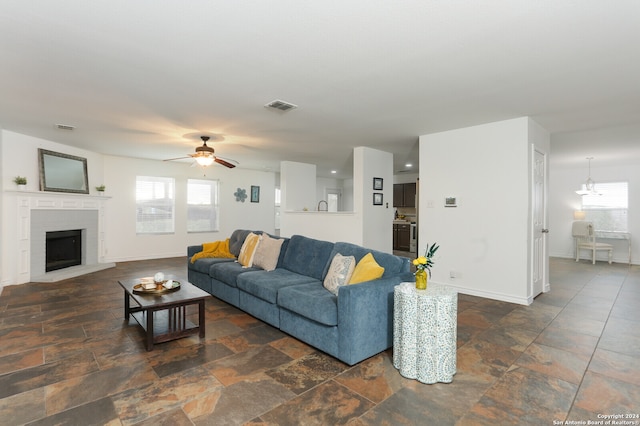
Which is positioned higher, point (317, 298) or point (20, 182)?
point (20, 182)

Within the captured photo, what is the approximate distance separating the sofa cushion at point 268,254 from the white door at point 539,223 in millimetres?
3358

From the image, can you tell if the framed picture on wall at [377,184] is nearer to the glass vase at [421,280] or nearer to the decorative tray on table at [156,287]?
the glass vase at [421,280]

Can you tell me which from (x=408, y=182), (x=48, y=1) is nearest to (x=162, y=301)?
(x=48, y=1)

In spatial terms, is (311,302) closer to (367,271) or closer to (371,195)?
(367,271)

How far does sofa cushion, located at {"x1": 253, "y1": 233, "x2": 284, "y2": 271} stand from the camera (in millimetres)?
4066

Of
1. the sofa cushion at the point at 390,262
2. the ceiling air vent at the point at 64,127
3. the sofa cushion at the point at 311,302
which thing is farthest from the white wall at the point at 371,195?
the ceiling air vent at the point at 64,127

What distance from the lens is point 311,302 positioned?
2748mm

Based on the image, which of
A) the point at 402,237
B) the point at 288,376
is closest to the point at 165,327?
the point at 288,376

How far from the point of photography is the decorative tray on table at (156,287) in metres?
3.07

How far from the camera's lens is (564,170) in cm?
Result: 834

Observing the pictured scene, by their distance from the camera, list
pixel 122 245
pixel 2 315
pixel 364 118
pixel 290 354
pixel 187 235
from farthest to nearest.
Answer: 1. pixel 187 235
2. pixel 122 245
3. pixel 364 118
4. pixel 2 315
5. pixel 290 354

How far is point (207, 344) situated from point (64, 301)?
8.57 feet

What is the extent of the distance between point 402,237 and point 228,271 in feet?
21.0

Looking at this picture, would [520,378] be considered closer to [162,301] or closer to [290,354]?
[290,354]
